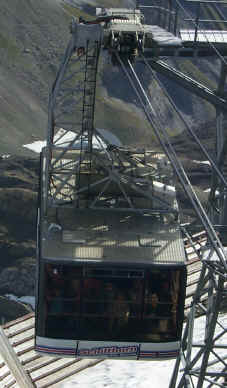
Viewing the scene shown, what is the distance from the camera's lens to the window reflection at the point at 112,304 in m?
28.6

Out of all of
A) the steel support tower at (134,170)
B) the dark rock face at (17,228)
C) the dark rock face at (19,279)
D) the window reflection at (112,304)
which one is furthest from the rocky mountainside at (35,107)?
the window reflection at (112,304)

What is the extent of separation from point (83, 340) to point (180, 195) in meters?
43.6

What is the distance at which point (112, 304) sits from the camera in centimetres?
2902

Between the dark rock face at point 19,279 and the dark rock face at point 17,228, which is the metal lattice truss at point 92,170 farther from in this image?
the dark rock face at point 17,228

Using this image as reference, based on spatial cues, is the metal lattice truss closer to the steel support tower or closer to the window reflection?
the steel support tower

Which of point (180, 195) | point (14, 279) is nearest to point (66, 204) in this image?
point (14, 279)

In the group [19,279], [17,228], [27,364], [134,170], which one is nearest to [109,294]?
[134,170]

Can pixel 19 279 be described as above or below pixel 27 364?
below

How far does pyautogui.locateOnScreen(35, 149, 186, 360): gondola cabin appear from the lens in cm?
2867

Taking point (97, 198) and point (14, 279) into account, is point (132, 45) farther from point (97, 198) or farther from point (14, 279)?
point (14, 279)

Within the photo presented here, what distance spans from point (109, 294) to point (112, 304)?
0.42 meters

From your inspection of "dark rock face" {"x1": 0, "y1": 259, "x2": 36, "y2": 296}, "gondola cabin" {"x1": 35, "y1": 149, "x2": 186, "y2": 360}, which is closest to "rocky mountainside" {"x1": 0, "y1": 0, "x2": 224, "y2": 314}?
"dark rock face" {"x1": 0, "y1": 259, "x2": 36, "y2": 296}

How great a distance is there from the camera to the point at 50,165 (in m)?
32.9

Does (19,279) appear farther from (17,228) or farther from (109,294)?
(109,294)
